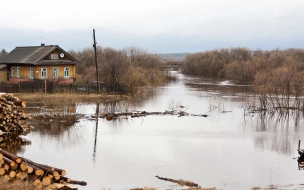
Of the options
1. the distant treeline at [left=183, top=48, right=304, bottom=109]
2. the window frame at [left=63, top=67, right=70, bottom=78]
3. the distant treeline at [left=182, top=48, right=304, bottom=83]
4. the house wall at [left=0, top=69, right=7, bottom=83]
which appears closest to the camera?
the distant treeline at [left=183, top=48, right=304, bottom=109]

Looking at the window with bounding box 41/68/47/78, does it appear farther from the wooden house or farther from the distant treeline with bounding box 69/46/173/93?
the distant treeline with bounding box 69/46/173/93

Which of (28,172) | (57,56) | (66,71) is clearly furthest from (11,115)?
(66,71)

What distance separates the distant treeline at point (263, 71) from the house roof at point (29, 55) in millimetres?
18805

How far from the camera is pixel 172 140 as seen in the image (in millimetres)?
18391

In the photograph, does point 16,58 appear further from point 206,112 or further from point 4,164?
point 4,164

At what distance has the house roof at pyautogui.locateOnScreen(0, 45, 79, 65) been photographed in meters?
Answer: 40.1

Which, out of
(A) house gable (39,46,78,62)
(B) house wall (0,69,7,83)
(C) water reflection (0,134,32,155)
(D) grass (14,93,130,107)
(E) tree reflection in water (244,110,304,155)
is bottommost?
(E) tree reflection in water (244,110,304,155)

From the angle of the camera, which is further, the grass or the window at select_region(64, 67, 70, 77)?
the window at select_region(64, 67, 70, 77)

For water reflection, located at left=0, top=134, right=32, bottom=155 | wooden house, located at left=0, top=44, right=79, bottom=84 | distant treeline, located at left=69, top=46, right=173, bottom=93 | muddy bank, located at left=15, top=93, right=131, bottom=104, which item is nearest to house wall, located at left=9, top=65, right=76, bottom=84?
wooden house, located at left=0, top=44, right=79, bottom=84

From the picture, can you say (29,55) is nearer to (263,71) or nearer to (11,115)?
(263,71)

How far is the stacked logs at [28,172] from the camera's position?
10.0m

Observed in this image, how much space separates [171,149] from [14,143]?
Result: 20.4 ft

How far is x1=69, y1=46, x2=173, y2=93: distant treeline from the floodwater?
47.6ft

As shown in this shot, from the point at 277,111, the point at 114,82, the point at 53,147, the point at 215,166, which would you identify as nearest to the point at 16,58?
the point at 114,82
